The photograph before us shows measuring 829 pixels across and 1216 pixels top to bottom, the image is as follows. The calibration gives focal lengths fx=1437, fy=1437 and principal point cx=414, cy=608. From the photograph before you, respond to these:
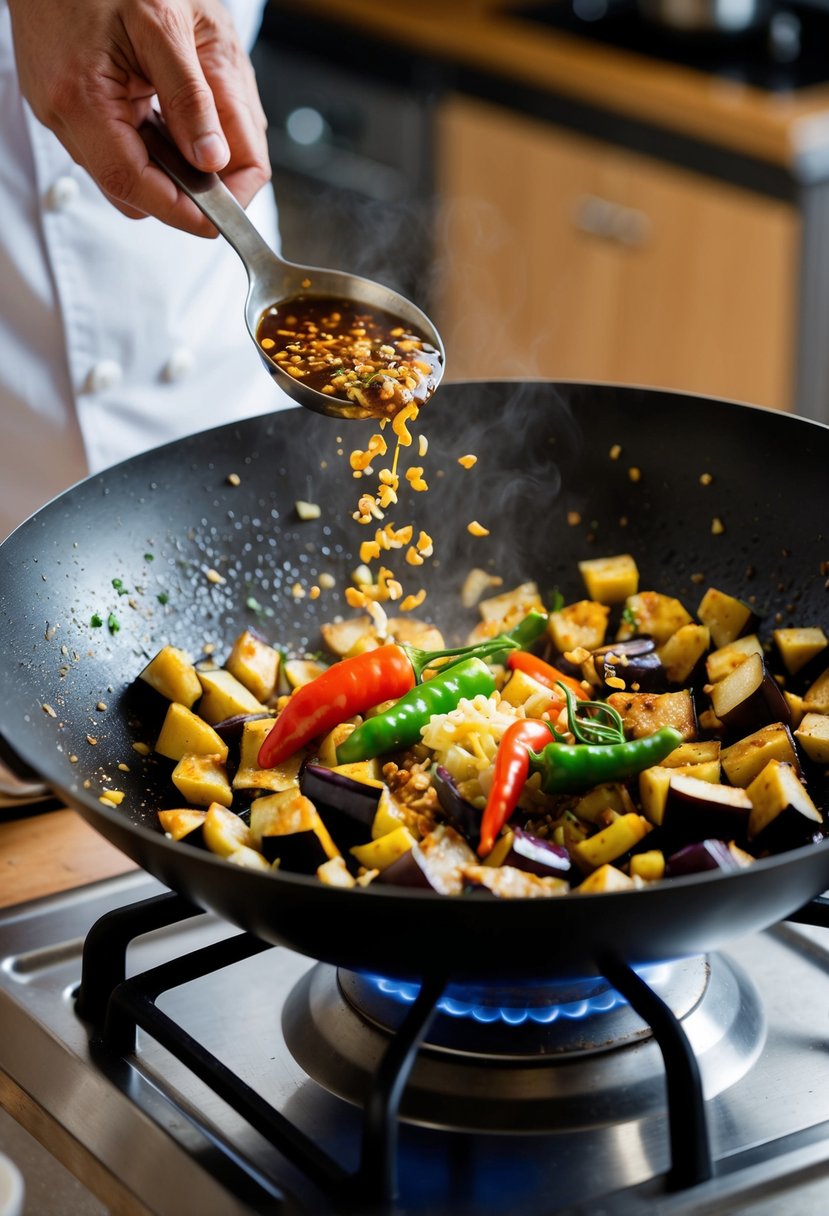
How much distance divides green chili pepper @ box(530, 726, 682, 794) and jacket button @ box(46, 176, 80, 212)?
3.14 feet

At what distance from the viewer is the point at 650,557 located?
1.60 meters

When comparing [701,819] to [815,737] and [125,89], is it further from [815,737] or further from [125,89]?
[125,89]

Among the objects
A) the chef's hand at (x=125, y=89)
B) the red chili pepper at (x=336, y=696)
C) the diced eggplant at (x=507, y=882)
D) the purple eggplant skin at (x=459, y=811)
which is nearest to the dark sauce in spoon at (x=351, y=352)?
the chef's hand at (x=125, y=89)

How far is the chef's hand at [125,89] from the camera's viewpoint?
1290 millimetres

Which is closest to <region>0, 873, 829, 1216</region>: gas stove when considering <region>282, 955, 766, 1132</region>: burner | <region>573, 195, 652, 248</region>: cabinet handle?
<region>282, 955, 766, 1132</region>: burner

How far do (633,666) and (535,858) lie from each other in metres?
0.36

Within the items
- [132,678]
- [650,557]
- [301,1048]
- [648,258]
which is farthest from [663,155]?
[301,1048]

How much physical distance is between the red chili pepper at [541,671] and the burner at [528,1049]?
1.10 feet

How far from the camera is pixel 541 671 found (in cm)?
147

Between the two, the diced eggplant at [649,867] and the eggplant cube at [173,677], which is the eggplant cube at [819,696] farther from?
the eggplant cube at [173,677]

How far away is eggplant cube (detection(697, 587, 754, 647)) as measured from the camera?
1.49 m

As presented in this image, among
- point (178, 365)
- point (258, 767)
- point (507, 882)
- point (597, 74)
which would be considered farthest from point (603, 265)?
point (507, 882)

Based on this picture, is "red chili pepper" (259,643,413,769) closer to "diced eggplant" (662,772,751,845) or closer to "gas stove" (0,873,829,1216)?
"gas stove" (0,873,829,1216)

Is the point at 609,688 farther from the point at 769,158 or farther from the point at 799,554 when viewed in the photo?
the point at 769,158
